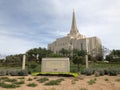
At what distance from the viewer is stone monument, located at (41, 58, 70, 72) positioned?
16362 mm

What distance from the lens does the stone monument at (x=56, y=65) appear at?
16.4m

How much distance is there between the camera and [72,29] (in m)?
128

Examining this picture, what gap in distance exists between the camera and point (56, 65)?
1661 centimetres

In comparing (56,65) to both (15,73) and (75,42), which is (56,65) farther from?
(75,42)

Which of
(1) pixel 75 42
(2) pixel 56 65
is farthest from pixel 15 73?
(1) pixel 75 42

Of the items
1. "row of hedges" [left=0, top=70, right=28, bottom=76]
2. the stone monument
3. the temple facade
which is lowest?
"row of hedges" [left=0, top=70, right=28, bottom=76]

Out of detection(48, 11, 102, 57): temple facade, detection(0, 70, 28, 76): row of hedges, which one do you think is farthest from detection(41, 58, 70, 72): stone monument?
detection(48, 11, 102, 57): temple facade

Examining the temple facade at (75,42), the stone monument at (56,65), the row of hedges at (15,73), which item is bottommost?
the row of hedges at (15,73)

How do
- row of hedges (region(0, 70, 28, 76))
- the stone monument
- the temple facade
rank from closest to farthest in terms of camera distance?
row of hedges (region(0, 70, 28, 76)), the stone monument, the temple facade

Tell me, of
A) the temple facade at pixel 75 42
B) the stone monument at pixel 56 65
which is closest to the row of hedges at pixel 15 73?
the stone monument at pixel 56 65

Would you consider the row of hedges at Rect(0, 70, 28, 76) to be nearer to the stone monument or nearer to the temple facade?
the stone monument

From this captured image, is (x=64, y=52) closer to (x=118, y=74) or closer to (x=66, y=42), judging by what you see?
(x=66, y=42)

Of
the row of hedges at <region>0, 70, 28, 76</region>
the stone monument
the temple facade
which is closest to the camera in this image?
the row of hedges at <region>0, 70, 28, 76</region>

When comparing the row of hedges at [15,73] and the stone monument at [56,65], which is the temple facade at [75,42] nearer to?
the stone monument at [56,65]
